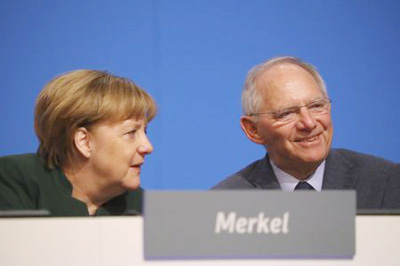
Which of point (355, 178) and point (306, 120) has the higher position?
point (306, 120)

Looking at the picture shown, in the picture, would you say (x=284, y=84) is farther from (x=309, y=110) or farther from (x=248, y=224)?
(x=248, y=224)

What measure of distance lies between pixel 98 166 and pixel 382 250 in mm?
958

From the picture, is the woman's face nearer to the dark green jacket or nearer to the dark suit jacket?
the dark green jacket

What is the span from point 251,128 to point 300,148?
22cm

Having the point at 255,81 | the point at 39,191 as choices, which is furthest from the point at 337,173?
the point at 39,191

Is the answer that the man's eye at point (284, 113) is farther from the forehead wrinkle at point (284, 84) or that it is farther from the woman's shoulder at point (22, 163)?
the woman's shoulder at point (22, 163)

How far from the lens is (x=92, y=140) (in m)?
1.60

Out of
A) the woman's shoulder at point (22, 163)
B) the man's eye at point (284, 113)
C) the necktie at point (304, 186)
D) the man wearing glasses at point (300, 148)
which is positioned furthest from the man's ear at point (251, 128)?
the woman's shoulder at point (22, 163)

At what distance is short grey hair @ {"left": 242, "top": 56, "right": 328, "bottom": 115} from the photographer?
1.72 metres

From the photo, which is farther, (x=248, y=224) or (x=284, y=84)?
(x=284, y=84)

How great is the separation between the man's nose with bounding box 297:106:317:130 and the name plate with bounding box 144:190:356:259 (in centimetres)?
80

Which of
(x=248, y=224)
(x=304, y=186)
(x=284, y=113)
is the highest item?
(x=284, y=113)

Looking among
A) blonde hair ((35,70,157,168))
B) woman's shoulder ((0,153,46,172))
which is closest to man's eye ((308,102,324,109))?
blonde hair ((35,70,157,168))

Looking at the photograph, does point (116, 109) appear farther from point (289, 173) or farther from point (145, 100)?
point (289, 173)
